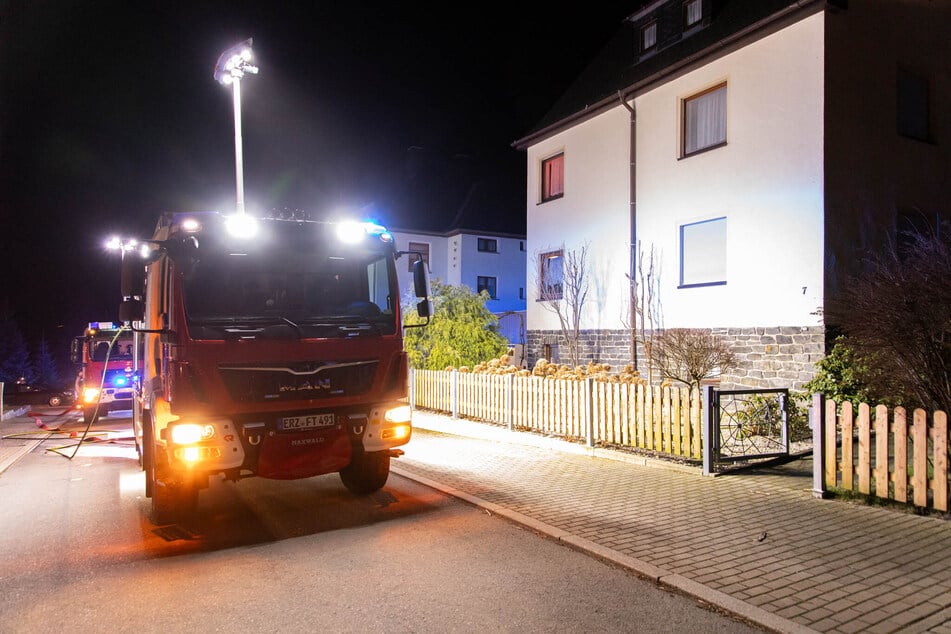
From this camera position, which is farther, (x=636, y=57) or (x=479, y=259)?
(x=479, y=259)

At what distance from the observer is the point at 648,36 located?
55.1ft

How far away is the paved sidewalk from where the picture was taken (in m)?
4.19

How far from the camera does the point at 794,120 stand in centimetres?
1228

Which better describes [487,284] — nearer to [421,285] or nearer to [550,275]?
[550,275]

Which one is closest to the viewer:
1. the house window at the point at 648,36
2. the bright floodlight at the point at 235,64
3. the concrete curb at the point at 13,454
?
the concrete curb at the point at 13,454

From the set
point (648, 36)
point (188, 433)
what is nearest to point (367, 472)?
point (188, 433)

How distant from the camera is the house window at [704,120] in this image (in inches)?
551

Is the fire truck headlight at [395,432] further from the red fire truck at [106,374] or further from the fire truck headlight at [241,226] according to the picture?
the red fire truck at [106,374]

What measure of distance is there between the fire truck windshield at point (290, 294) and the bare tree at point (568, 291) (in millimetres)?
10619

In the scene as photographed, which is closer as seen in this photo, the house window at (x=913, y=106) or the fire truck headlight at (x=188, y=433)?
the fire truck headlight at (x=188, y=433)

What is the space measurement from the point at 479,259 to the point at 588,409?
25.2 m

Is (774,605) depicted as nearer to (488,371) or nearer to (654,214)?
(488,371)

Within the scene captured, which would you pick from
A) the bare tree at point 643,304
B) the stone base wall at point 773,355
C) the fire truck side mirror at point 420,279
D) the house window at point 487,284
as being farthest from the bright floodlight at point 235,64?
the house window at point 487,284

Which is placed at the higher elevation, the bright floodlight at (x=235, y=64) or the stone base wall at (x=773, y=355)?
the bright floodlight at (x=235, y=64)
